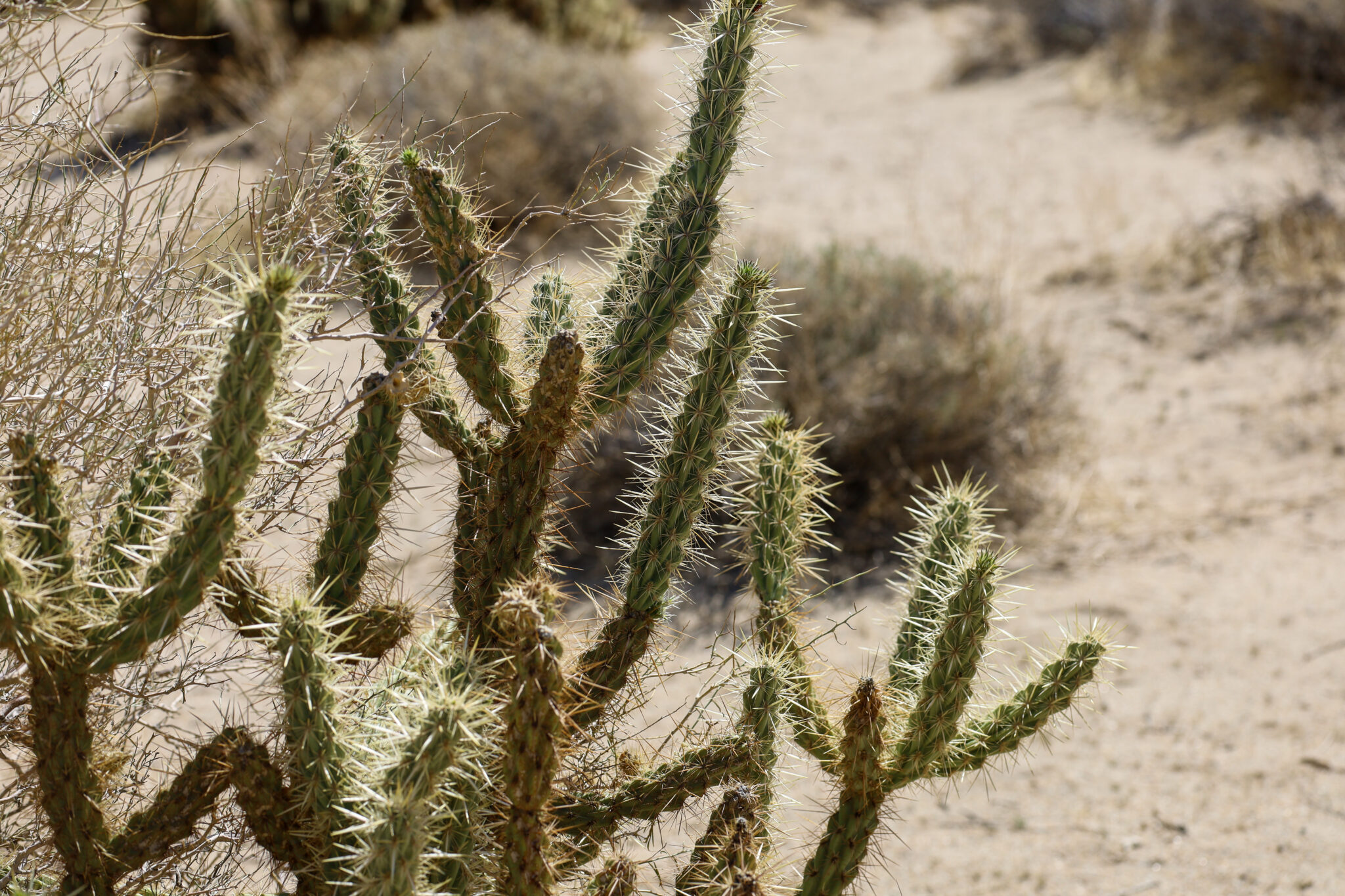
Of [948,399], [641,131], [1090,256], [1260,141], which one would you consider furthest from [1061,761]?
[1260,141]

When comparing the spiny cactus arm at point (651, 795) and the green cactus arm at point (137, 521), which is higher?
the green cactus arm at point (137, 521)

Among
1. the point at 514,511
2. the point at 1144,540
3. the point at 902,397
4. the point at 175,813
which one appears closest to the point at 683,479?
the point at 514,511

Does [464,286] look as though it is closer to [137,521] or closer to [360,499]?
[360,499]

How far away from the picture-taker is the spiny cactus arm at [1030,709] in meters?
2.41

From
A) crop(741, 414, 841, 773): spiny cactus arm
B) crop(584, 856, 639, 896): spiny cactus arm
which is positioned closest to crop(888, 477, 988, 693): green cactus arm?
crop(741, 414, 841, 773): spiny cactus arm

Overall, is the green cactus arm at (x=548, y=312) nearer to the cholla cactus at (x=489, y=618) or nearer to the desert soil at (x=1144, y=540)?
the cholla cactus at (x=489, y=618)

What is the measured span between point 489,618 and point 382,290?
0.72 m

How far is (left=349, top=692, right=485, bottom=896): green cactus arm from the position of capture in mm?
1735

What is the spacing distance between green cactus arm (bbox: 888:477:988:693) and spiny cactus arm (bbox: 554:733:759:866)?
1.40 ft

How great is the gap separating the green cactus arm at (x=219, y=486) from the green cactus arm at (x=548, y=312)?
2.99ft

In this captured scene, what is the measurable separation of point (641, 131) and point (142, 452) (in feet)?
28.8

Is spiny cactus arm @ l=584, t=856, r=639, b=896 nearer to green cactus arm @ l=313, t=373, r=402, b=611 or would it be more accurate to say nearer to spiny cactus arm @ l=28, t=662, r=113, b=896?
green cactus arm @ l=313, t=373, r=402, b=611

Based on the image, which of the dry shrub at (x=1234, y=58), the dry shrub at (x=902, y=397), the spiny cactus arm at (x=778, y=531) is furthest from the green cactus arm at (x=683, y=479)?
the dry shrub at (x=1234, y=58)

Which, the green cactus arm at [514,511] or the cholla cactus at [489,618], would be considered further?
the green cactus arm at [514,511]
